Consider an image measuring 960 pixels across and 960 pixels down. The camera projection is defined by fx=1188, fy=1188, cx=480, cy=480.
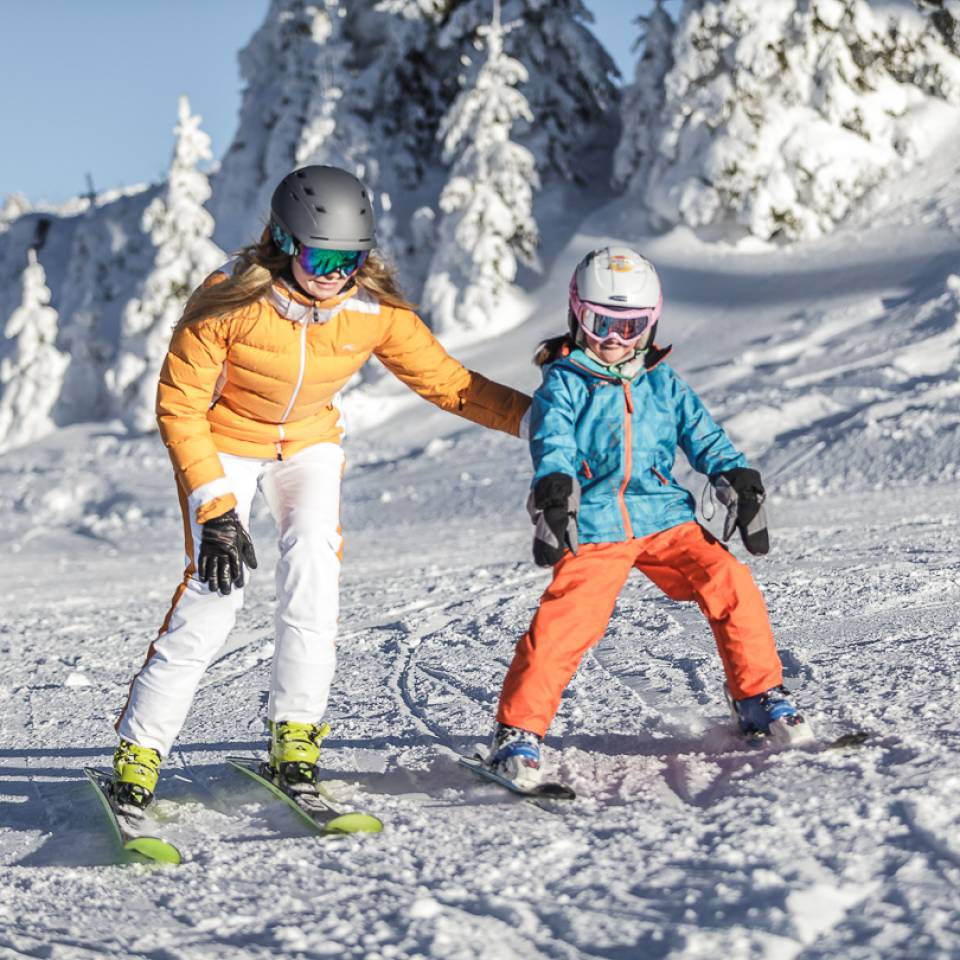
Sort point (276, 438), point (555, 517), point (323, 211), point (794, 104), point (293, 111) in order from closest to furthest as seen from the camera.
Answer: point (555, 517), point (323, 211), point (276, 438), point (794, 104), point (293, 111)

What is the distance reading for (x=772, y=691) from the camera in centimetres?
385

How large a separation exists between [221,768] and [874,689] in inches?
96.4

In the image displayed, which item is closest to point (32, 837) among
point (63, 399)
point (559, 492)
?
point (559, 492)

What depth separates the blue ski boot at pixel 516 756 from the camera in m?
3.71

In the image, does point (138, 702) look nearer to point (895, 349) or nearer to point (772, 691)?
point (772, 691)

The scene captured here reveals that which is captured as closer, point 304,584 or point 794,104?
point 304,584

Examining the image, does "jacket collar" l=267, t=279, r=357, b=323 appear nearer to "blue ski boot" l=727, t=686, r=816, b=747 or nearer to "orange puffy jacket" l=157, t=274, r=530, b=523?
"orange puffy jacket" l=157, t=274, r=530, b=523

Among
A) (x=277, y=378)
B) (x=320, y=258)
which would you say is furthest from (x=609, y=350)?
(x=277, y=378)

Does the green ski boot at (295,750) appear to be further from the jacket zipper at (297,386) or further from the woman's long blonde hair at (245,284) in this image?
the woman's long blonde hair at (245,284)

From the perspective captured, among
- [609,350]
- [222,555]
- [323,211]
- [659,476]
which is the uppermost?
[323,211]

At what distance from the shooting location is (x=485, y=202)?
1986 centimetres

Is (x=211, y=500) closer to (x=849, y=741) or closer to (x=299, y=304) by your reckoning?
(x=299, y=304)

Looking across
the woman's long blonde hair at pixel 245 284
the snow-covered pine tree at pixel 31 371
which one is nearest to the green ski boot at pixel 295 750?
the woman's long blonde hair at pixel 245 284

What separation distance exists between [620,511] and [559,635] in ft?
1.49
